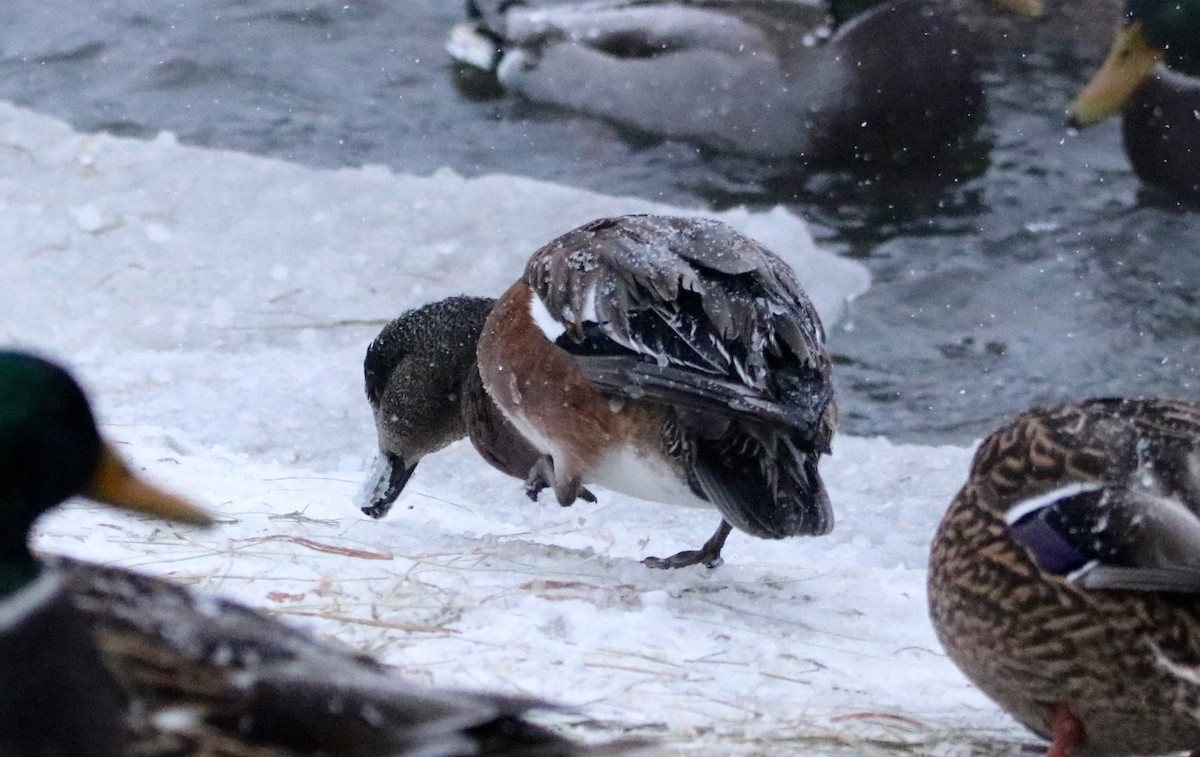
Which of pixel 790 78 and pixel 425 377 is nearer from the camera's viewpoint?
pixel 425 377

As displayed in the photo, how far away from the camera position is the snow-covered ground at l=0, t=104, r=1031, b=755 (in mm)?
3129

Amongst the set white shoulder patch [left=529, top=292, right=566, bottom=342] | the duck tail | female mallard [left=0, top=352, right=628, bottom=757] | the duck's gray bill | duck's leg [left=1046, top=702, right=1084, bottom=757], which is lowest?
the duck's gray bill

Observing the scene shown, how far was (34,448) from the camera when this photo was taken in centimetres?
203

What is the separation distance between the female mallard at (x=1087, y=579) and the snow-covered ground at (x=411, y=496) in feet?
0.84

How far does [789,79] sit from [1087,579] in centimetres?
720

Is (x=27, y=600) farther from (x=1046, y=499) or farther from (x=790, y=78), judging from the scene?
(x=790, y=78)

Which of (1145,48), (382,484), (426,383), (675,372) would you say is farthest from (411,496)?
(1145,48)

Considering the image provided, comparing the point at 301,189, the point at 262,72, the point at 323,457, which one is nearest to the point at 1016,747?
the point at 323,457

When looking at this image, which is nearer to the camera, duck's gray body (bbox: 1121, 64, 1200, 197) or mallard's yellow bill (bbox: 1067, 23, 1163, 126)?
duck's gray body (bbox: 1121, 64, 1200, 197)

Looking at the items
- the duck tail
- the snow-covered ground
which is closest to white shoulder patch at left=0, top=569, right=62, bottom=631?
the snow-covered ground

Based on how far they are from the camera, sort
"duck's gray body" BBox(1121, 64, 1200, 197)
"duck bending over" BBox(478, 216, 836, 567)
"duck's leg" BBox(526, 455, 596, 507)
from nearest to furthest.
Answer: "duck bending over" BBox(478, 216, 836, 567)
"duck's leg" BBox(526, 455, 596, 507)
"duck's gray body" BBox(1121, 64, 1200, 197)

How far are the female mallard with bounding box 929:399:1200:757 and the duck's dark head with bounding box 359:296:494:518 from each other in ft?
8.80

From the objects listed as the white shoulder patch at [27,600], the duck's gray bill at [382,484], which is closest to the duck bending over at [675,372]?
the duck's gray bill at [382,484]

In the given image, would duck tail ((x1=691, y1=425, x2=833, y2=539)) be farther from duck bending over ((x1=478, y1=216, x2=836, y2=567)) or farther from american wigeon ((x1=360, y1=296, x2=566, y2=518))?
american wigeon ((x1=360, y1=296, x2=566, y2=518))
